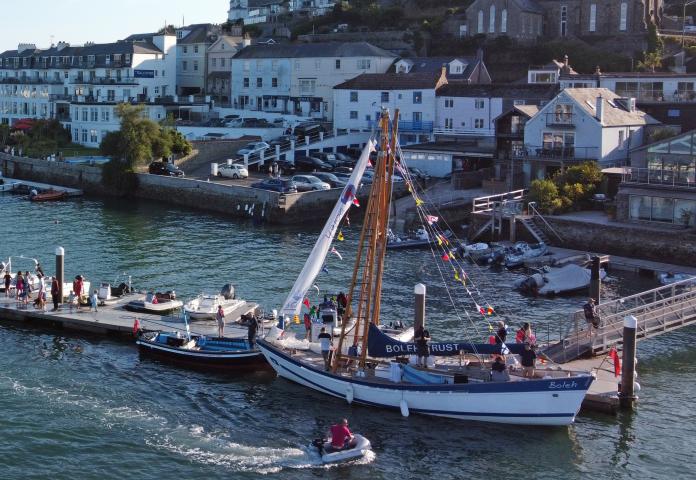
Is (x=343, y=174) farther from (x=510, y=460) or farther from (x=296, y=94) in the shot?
(x=510, y=460)

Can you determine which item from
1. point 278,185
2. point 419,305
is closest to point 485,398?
point 419,305

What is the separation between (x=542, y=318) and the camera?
4394 cm

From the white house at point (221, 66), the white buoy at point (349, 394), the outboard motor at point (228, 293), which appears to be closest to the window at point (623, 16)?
the white house at point (221, 66)

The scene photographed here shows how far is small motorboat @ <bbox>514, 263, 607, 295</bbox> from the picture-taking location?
48938 millimetres

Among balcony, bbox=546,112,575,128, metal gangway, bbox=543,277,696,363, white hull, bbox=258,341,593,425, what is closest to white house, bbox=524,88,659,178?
balcony, bbox=546,112,575,128

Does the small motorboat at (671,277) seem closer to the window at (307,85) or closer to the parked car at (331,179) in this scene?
the parked car at (331,179)

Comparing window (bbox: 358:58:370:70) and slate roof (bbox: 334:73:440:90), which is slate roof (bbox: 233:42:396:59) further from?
slate roof (bbox: 334:73:440:90)

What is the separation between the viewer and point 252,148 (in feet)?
295

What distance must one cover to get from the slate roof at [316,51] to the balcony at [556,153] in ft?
114

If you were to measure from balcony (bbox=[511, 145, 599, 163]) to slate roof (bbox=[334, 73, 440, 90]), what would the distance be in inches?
776

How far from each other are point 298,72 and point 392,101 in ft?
58.1

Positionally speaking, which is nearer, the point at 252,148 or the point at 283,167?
the point at 283,167

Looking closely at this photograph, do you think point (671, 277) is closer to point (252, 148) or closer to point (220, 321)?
point (220, 321)

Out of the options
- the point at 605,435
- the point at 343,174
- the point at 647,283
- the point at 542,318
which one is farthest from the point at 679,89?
the point at 605,435
